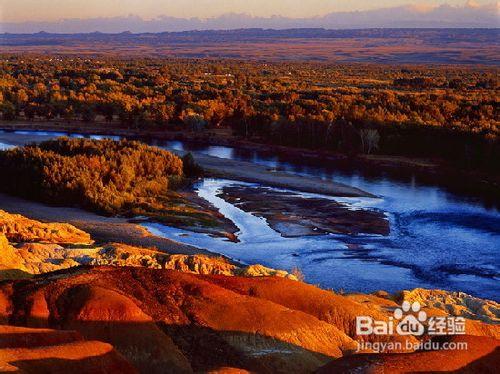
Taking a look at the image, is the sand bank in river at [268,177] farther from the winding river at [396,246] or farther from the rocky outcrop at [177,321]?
the rocky outcrop at [177,321]

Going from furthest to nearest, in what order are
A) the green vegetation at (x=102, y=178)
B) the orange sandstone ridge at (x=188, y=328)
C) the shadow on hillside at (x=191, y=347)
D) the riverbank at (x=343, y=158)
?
1. the riverbank at (x=343, y=158)
2. the green vegetation at (x=102, y=178)
3. the shadow on hillside at (x=191, y=347)
4. the orange sandstone ridge at (x=188, y=328)

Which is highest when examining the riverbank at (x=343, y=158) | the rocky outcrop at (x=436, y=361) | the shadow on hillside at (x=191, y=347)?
the rocky outcrop at (x=436, y=361)

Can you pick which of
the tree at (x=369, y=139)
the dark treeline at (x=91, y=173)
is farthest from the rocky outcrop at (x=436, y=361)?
the tree at (x=369, y=139)

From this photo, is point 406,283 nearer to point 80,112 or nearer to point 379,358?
point 379,358

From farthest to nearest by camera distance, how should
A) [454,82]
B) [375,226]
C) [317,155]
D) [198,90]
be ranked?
[454,82] → [198,90] → [317,155] → [375,226]

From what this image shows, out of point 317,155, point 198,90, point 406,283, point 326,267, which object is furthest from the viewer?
point 198,90

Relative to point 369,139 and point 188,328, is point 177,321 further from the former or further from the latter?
point 369,139

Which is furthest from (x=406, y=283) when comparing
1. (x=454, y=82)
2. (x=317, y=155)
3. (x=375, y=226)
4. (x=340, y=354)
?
(x=454, y=82)
